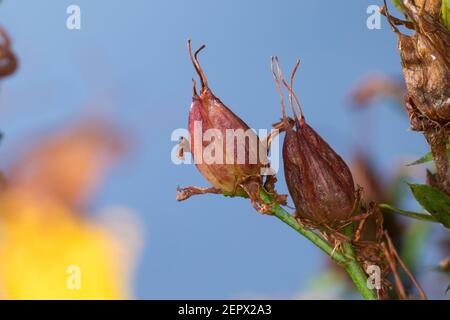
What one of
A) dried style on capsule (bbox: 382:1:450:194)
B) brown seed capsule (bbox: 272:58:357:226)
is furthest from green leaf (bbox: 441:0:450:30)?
brown seed capsule (bbox: 272:58:357:226)

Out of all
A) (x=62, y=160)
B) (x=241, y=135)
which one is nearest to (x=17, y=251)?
(x=62, y=160)

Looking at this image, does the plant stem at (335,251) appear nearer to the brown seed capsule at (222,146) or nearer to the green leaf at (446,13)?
the brown seed capsule at (222,146)

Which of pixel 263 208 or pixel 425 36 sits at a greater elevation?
pixel 425 36

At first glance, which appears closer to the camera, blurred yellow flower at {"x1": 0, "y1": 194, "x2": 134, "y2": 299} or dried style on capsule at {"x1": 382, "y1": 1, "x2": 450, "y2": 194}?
dried style on capsule at {"x1": 382, "y1": 1, "x2": 450, "y2": 194}

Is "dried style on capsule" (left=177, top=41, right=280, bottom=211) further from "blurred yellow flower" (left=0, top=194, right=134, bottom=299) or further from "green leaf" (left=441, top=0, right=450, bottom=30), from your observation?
"blurred yellow flower" (left=0, top=194, right=134, bottom=299)
